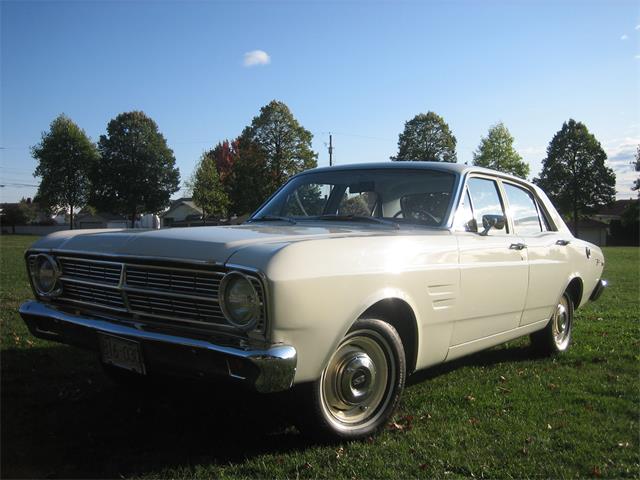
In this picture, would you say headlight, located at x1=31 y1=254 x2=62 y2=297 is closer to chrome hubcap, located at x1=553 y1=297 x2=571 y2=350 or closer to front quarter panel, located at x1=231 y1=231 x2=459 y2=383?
front quarter panel, located at x1=231 y1=231 x2=459 y2=383

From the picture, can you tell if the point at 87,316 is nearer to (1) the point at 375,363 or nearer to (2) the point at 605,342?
(1) the point at 375,363

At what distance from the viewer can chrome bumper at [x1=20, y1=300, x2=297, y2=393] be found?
249 centimetres

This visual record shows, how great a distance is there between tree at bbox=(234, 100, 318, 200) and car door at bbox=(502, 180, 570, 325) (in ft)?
129

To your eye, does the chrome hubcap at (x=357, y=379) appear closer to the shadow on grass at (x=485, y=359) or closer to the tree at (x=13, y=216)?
the shadow on grass at (x=485, y=359)

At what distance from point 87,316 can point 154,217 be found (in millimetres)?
1147

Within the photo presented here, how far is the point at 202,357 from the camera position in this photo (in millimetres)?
2605

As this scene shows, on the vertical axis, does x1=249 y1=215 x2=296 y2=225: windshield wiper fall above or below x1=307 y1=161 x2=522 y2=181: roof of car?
below

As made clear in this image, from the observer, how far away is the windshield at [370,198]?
409 cm

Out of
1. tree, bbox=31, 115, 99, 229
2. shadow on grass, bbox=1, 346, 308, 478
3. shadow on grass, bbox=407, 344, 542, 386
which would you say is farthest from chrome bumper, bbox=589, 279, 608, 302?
tree, bbox=31, 115, 99, 229

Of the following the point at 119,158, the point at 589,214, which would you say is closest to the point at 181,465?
the point at 119,158

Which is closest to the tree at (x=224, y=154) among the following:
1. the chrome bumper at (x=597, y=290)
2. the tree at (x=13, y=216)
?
the tree at (x=13, y=216)

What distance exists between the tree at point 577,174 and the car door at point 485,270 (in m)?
52.2

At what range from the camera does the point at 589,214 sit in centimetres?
5372

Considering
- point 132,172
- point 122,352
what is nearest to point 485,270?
point 122,352
